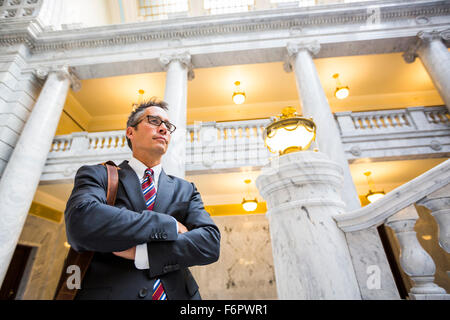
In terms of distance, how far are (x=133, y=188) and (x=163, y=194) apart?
176mm

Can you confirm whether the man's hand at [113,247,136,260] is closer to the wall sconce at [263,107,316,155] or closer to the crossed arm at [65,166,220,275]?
the crossed arm at [65,166,220,275]

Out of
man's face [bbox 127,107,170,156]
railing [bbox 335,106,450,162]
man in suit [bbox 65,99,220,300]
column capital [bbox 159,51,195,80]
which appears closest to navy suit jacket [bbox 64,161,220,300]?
man in suit [bbox 65,99,220,300]

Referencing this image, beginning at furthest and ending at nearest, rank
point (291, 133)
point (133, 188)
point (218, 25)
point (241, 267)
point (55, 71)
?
point (241, 267) → point (218, 25) → point (55, 71) → point (291, 133) → point (133, 188)

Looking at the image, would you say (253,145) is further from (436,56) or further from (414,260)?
(436,56)

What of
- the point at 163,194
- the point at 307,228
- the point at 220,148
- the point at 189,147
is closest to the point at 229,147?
the point at 220,148

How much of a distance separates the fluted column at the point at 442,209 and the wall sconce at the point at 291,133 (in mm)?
1008

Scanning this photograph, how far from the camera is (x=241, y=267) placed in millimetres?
8266

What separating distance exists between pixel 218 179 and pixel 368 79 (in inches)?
315

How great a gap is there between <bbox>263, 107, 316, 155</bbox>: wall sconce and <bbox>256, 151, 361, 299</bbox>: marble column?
27 cm

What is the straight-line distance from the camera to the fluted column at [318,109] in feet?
17.3

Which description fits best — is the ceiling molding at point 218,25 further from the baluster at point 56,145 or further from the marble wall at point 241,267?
the marble wall at point 241,267

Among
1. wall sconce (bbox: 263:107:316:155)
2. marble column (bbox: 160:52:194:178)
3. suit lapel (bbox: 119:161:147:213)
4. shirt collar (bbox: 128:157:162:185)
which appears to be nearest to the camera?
suit lapel (bbox: 119:161:147:213)

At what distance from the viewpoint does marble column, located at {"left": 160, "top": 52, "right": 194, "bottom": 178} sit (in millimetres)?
5488
